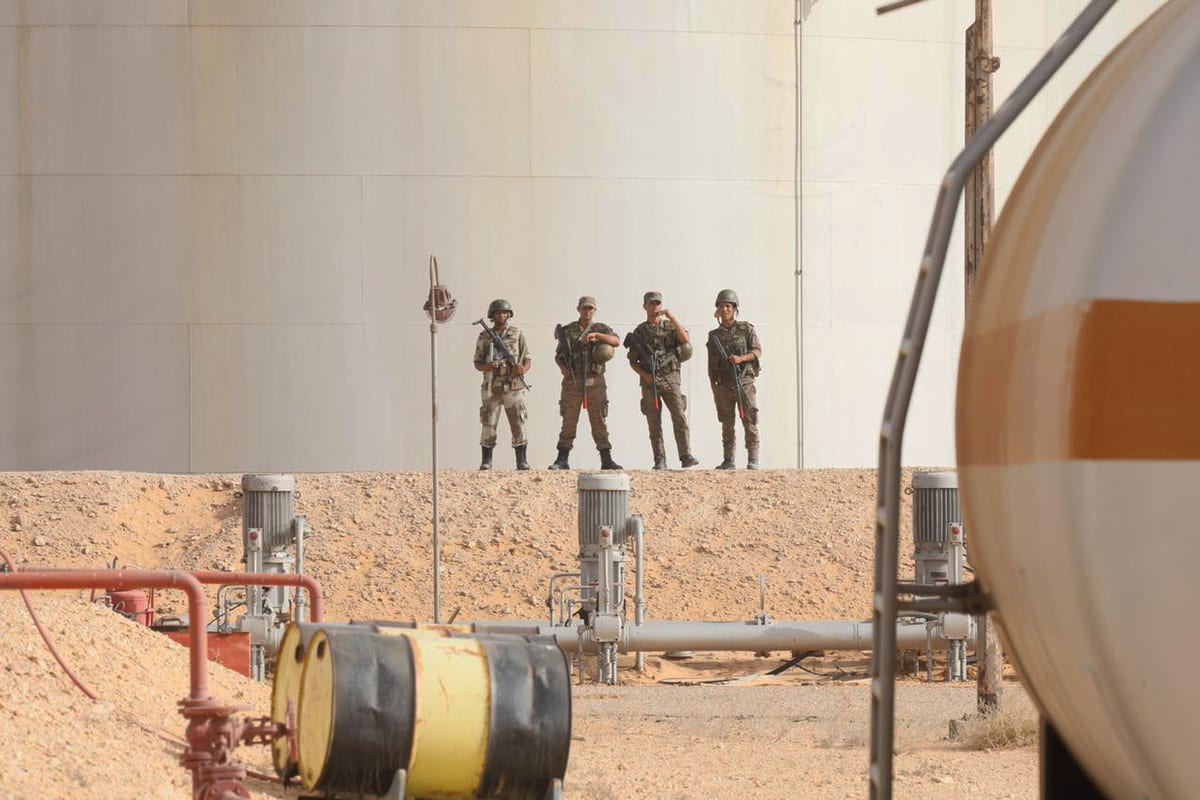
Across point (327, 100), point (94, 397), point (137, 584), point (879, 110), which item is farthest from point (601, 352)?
point (137, 584)

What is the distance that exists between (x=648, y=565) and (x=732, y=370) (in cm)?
281

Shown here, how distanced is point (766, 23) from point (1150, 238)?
64.0ft

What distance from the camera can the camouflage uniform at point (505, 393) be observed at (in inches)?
786

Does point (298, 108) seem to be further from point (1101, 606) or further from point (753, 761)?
point (1101, 606)

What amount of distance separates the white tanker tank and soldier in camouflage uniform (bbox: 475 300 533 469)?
16011 millimetres

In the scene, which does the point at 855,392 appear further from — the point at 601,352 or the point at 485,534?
the point at 485,534

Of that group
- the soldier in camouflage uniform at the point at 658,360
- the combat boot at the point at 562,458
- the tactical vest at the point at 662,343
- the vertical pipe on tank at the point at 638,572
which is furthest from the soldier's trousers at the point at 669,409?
the vertical pipe on tank at the point at 638,572

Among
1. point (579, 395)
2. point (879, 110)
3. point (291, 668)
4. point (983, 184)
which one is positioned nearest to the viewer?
point (291, 668)

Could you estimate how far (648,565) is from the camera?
18.2 m

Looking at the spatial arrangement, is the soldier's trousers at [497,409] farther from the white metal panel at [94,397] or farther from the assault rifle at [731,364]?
the white metal panel at [94,397]

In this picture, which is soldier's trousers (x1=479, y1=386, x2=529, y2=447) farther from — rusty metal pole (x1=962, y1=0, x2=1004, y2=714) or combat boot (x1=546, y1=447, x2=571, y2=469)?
rusty metal pole (x1=962, y1=0, x2=1004, y2=714)

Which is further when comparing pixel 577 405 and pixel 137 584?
pixel 577 405

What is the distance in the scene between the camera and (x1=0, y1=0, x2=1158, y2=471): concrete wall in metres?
21.7

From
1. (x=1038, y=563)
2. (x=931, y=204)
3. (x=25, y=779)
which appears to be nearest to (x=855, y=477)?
(x=931, y=204)
